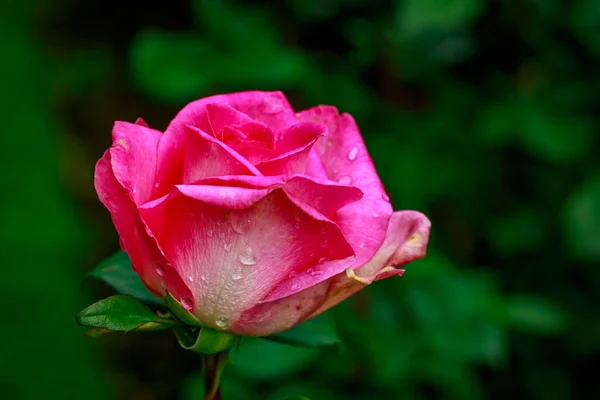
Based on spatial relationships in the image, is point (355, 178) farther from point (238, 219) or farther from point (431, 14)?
point (431, 14)

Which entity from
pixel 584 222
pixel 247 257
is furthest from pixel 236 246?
pixel 584 222

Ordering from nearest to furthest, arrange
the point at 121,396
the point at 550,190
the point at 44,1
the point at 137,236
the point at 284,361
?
the point at 137,236
the point at 284,361
the point at 550,190
the point at 121,396
the point at 44,1

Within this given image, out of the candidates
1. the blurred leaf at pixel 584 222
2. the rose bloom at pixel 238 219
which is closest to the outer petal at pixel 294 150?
the rose bloom at pixel 238 219

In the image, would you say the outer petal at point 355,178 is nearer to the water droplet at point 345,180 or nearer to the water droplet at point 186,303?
the water droplet at point 345,180

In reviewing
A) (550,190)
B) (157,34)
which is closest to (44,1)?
(157,34)

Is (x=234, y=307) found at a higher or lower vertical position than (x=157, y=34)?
higher

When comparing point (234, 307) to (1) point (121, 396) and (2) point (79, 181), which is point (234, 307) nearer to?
(1) point (121, 396)
